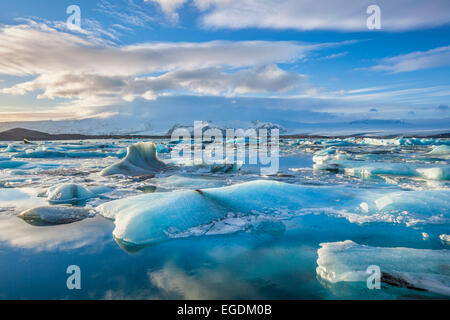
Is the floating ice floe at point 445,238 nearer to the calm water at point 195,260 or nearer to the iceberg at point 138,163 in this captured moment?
the calm water at point 195,260

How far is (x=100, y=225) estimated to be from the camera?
2.85 m

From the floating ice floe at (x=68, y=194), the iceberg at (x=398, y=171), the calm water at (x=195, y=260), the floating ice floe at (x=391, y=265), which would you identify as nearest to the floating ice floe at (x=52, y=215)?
the calm water at (x=195, y=260)

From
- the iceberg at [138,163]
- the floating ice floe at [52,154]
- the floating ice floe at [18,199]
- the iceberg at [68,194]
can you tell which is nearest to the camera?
the floating ice floe at [18,199]

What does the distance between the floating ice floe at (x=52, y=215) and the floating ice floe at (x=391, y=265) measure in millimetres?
2734

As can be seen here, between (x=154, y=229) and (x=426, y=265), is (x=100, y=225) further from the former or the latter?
(x=426, y=265)

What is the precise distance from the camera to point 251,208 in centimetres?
329

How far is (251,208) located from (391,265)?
1.71 m

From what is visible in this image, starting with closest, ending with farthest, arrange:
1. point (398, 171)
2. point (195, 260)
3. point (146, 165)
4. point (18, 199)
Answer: point (195, 260) < point (18, 199) < point (398, 171) < point (146, 165)

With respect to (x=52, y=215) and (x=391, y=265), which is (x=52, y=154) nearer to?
(x=52, y=215)

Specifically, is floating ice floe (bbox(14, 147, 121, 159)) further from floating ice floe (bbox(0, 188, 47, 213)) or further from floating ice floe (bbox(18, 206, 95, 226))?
floating ice floe (bbox(18, 206, 95, 226))

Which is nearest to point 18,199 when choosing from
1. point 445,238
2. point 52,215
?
point 52,215

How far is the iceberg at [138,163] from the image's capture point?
7.10 meters
